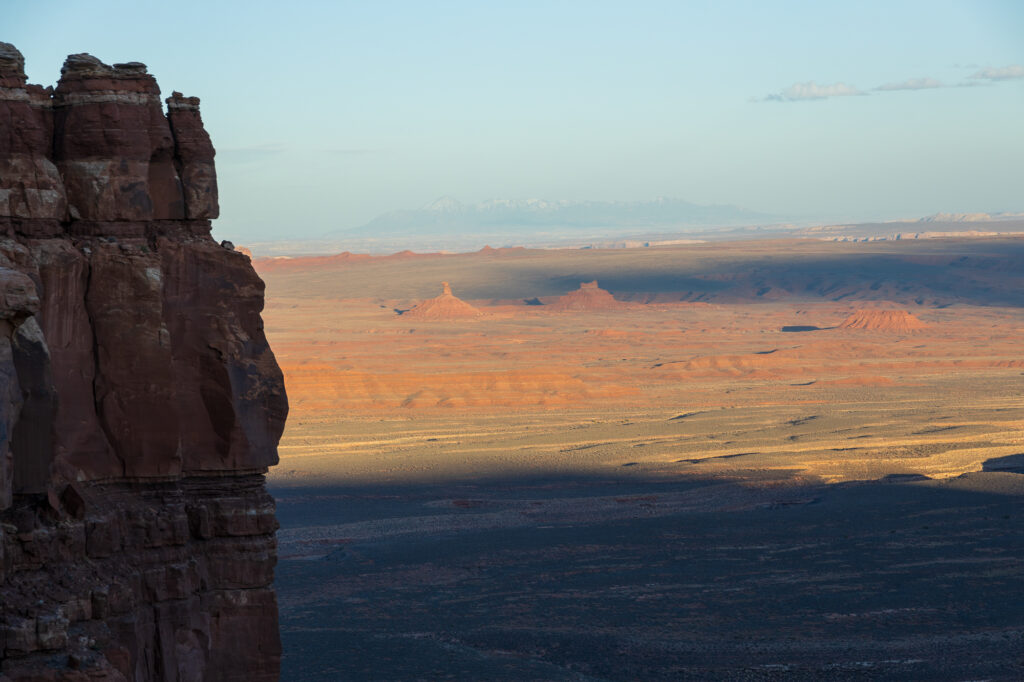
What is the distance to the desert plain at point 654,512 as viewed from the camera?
31047mm

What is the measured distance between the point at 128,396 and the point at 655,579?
27430 mm

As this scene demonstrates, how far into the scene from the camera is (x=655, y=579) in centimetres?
3809

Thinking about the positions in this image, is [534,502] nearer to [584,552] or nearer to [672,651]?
[584,552]

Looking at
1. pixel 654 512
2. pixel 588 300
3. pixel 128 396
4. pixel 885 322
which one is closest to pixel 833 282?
pixel 588 300

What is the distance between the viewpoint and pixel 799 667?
29234 mm

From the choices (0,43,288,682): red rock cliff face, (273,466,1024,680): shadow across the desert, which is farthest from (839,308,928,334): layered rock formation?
(0,43,288,682): red rock cliff face

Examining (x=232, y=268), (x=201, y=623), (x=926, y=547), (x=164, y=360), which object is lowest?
(x=926, y=547)

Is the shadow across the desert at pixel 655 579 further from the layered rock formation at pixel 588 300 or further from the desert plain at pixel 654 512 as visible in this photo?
the layered rock formation at pixel 588 300

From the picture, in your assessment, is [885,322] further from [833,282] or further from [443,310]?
[833,282]

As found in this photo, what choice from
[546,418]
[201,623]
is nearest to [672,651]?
[201,623]

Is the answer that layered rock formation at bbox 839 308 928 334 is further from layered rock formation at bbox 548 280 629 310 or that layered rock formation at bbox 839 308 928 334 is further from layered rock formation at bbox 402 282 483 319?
layered rock formation at bbox 402 282 483 319

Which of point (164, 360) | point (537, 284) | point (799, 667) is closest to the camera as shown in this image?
point (164, 360)

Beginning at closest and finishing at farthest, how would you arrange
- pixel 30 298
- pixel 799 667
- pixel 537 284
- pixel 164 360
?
pixel 30 298, pixel 164 360, pixel 799 667, pixel 537 284

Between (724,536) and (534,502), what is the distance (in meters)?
9.05
